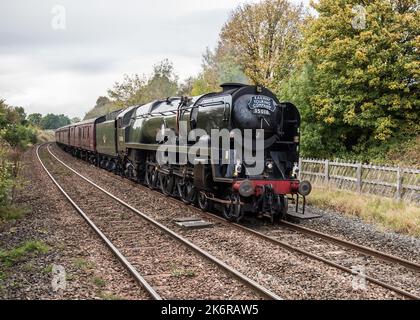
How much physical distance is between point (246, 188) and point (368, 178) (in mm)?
5792

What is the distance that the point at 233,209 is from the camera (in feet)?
34.1

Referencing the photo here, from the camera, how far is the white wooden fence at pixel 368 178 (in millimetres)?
12195

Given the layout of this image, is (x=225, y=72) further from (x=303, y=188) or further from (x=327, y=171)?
(x=303, y=188)

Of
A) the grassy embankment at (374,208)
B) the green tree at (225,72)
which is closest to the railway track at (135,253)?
the grassy embankment at (374,208)

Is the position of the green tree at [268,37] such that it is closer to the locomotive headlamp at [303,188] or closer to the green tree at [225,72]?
the green tree at [225,72]

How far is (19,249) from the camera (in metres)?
7.75

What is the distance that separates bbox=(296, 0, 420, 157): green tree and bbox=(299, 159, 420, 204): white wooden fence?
3708 millimetres

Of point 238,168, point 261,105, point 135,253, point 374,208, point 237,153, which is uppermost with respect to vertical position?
point 261,105

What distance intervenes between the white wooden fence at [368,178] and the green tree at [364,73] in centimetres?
371

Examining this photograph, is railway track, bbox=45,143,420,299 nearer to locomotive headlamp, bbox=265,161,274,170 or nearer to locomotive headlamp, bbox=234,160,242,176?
locomotive headlamp, bbox=234,160,242,176

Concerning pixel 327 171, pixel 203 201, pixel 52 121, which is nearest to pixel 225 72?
pixel 327 171

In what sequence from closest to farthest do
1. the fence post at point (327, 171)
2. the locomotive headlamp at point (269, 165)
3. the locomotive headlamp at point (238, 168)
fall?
the locomotive headlamp at point (238, 168) → the locomotive headlamp at point (269, 165) → the fence post at point (327, 171)

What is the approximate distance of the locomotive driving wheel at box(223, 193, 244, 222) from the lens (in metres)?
10.0
